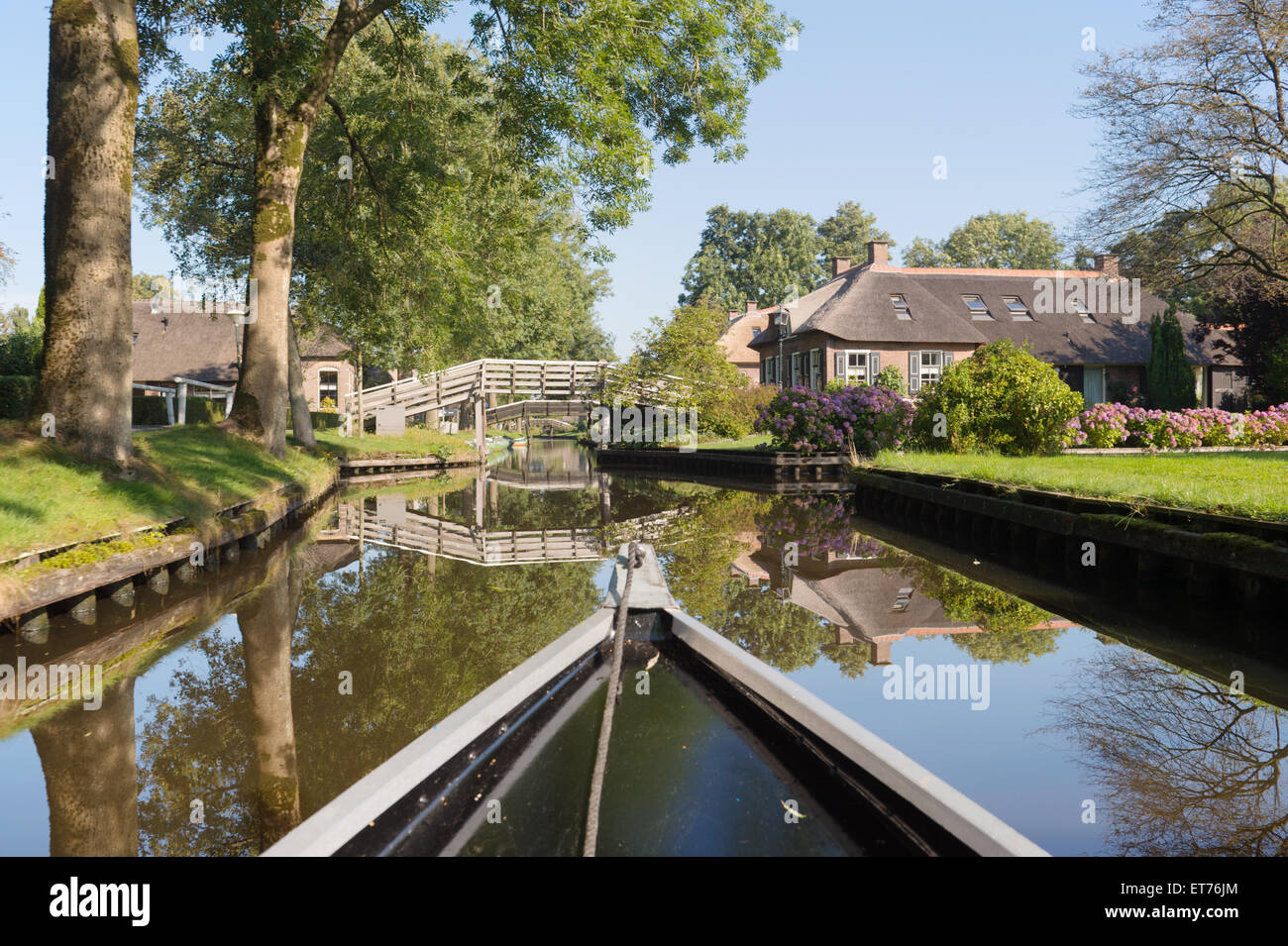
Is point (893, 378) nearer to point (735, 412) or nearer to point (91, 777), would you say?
point (735, 412)

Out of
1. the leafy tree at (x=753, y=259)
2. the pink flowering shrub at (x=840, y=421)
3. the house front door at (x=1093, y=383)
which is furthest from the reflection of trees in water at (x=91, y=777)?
the leafy tree at (x=753, y=259)

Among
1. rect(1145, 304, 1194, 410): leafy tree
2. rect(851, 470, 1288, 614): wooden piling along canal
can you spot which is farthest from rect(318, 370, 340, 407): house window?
rect(851, 470, 1288, 614): wooden piling along canal

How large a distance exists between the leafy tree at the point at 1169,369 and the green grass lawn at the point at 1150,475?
18.6m

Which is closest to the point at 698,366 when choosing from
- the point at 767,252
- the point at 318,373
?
the point at 318,373

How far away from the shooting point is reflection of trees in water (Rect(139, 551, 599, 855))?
393 cm

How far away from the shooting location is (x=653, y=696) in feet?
14.0

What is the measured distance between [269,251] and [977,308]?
116 feet

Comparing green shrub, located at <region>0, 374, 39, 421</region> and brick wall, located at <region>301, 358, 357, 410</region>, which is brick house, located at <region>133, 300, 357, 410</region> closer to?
brick wall, located at <region>301, 358, 357, 410</region>

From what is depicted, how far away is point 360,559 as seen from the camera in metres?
11.2

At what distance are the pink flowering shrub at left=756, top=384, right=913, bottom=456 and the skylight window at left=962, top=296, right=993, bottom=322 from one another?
19.6 m

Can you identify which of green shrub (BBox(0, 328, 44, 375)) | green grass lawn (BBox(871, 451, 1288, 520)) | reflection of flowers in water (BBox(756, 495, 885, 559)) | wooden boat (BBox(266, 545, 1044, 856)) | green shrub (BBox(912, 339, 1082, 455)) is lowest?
reflection of flowers in water (BBox(756, 495, 885, 559))
